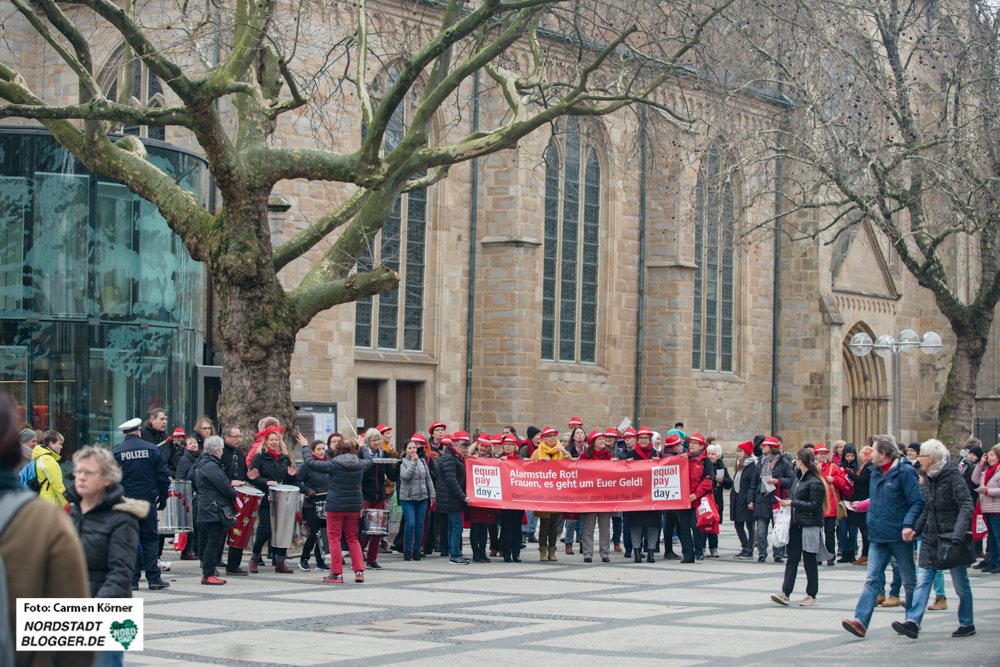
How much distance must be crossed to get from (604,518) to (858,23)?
483 inches

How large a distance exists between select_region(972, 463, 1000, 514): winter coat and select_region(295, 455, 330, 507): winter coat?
324 inches

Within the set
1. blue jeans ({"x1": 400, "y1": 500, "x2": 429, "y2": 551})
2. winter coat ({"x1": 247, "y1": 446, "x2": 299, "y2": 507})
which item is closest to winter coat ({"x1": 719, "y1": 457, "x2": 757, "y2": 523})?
blue jeans ({"x1": 400, "y1": 500, "x2": 429, "y2": 551})

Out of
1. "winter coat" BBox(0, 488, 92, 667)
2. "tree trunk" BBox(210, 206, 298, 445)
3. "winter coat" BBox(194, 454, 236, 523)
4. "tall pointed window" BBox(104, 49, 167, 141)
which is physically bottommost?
"winter coat" BBox(194, 454, 236, 523)

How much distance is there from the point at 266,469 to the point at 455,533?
3.04 meters

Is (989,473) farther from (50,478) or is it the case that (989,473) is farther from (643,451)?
(50,478)

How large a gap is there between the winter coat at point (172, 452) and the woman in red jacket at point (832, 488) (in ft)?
28.2

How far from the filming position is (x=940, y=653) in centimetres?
949

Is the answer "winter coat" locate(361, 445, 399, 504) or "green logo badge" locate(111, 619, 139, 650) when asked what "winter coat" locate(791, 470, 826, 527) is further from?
"green logo badge" locate(111, 619, 139, 650)

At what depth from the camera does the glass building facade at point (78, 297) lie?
19.8 m

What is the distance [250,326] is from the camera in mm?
15688

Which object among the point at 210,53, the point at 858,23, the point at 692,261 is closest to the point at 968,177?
the point at 858,23

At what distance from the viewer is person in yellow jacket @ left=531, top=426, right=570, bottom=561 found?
17391mm

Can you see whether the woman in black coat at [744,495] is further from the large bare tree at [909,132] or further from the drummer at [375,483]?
the large bare tree at [909,132]

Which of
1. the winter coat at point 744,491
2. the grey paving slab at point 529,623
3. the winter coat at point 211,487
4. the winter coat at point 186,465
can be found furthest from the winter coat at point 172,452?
the winter coat at point 744,491
